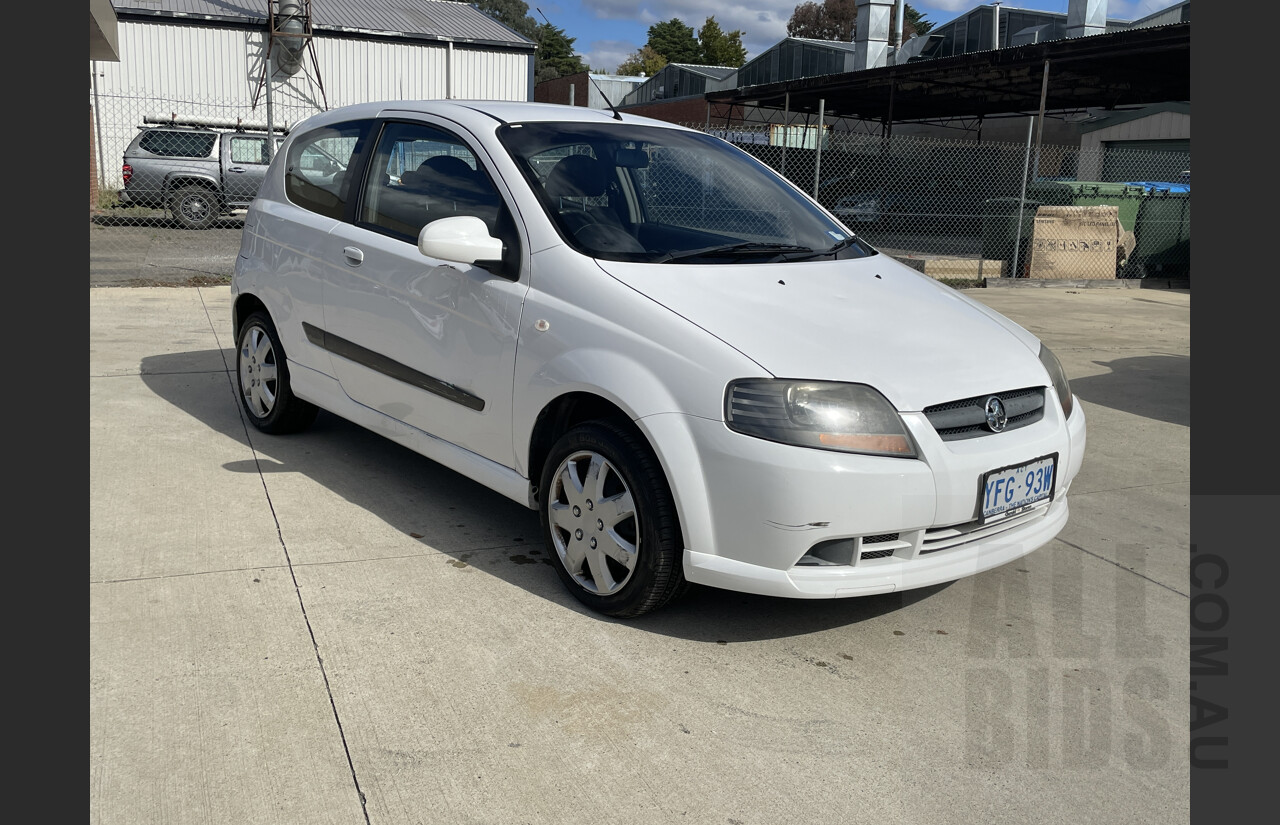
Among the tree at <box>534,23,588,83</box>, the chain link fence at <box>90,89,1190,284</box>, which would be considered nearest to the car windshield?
the chain link fence at <box>90,89,1190,284</box>

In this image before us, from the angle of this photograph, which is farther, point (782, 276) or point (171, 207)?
point (171, 207)

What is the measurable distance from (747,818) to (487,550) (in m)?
1.86

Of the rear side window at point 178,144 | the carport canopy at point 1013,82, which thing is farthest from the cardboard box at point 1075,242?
the rear side window at point 178,144

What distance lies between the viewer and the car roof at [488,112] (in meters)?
4.32

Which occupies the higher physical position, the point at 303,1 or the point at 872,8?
the point at 872,8

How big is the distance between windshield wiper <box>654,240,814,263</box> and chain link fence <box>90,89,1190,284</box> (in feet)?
30.5

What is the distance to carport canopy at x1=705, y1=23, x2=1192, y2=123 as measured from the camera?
19031mm

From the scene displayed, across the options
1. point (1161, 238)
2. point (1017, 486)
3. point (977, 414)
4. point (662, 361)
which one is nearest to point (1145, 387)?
point (1017, 486)

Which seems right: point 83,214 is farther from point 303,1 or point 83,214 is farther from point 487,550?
point 303,1

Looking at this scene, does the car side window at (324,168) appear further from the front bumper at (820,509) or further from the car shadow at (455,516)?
the front bumper at (820,509)

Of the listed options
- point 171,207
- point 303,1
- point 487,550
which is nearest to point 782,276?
point 487,550

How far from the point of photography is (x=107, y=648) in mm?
3225

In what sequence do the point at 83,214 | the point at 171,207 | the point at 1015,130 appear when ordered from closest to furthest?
1. the point at 83,214
2. the point at 171,207
3. the point at 1015,130

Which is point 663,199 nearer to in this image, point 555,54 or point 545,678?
point 545,678
